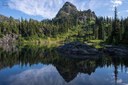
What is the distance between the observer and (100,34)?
634 ft

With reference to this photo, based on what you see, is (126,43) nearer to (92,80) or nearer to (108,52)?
(108,52)

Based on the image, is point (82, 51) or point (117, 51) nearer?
point (82, 51)

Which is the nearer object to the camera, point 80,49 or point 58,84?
point 58,84

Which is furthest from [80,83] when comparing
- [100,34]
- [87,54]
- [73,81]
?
[100,34]

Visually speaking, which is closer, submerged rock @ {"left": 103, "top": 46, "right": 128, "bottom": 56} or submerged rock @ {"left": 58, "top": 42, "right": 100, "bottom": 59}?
submerged rock @ {"left": 58, "top": 42, "right": 100, "bottom": 59}

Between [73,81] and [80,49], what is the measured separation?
55.1 metres

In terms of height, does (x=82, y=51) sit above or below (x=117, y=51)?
above

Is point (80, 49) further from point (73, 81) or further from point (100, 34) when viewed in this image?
point (100, 34)

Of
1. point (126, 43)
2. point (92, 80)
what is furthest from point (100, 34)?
point (92, 80)

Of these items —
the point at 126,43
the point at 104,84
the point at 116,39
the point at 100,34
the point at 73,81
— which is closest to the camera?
the point at 104,84

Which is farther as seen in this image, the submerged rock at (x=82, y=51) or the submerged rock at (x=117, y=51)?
the submerged rock at (x=117, y=51)

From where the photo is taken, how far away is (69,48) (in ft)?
366

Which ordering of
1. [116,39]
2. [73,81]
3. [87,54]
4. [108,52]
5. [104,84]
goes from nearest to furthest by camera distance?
1. [104,84]
2. [73,81]
3. [87,54]
4. [108,52]
5. [116,39]

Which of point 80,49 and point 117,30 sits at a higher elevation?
point 117,30
